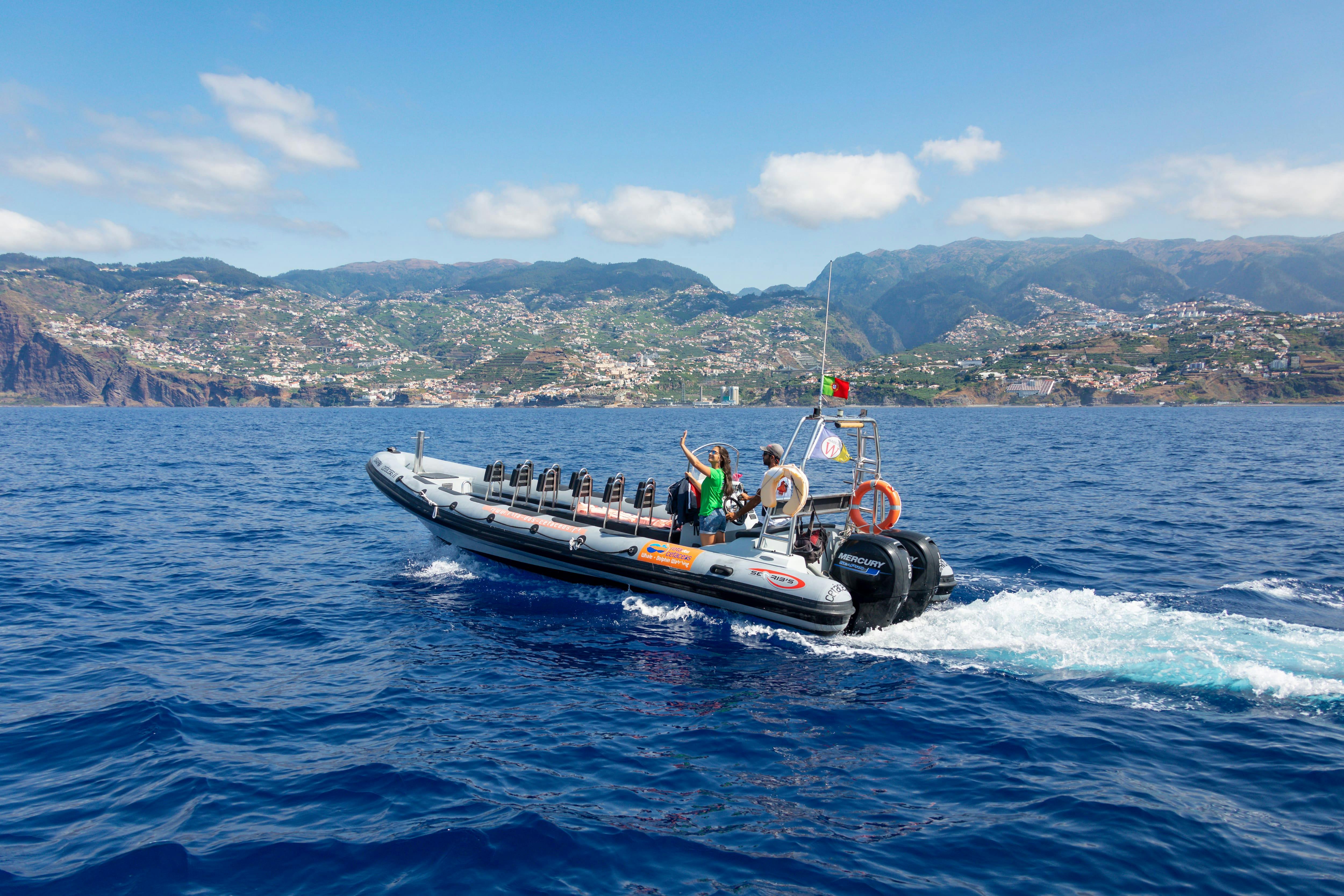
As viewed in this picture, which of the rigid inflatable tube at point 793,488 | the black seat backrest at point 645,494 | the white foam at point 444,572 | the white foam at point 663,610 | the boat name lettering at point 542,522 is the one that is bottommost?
the white foam at point 444,572

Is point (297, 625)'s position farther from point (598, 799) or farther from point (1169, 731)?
point (1169, 731)

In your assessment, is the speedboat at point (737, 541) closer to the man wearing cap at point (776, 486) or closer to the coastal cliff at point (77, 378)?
the man wearing cap at point (776, 486)

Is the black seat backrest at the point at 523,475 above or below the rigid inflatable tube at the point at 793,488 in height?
below

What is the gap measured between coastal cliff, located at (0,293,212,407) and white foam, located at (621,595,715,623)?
200 meters

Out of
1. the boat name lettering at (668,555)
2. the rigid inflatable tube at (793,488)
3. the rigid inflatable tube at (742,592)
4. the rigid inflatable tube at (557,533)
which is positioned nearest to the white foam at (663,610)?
the rigid inflatable tube at (742,592)

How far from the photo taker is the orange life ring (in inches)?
461

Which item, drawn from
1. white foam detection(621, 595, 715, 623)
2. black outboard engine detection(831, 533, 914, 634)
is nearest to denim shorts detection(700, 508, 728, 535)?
white foam detection(621, 595, 715, 623)

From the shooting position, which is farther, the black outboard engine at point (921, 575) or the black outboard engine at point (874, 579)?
the black outboard engine at point (921, 575)

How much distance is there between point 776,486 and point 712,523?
179cm

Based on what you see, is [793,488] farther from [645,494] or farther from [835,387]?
[645,494]

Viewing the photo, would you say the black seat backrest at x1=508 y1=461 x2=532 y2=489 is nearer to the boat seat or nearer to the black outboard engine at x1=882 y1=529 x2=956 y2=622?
the boat seat

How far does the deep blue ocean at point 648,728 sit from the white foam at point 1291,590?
110 millimetres

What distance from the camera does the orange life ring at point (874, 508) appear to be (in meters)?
11.7

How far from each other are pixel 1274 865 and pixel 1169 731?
7.29 feet
